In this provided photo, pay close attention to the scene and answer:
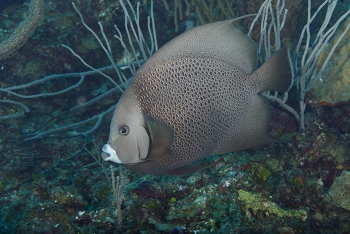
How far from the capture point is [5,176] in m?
3.73

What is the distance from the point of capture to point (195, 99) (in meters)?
1.97

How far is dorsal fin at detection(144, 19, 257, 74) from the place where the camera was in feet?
6.34

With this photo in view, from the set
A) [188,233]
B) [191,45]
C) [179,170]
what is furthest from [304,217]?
[191,45]

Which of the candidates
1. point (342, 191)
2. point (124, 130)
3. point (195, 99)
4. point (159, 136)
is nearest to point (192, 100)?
point (195, 99)

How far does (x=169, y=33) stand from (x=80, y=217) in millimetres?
4037

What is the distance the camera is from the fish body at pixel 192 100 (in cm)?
189

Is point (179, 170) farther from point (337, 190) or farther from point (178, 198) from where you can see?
point (337, 190)

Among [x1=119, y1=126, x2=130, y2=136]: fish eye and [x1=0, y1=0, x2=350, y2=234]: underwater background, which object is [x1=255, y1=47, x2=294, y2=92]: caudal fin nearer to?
[x1=0, y1=0, x2=350, y2=234]: underwater background

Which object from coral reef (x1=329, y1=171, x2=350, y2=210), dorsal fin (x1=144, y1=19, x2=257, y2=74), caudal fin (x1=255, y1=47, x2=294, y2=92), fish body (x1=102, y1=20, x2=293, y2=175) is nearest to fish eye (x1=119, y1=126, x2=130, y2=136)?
fish body (x1=102, y1=20, x2=293, y2=175)

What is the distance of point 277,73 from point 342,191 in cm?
133

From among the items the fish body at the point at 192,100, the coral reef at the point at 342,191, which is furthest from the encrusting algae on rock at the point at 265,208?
the fish body at the point at 192,100

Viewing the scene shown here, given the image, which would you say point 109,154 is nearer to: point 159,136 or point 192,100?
point 159,136

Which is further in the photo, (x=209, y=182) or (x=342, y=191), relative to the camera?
(x=209, y=182)

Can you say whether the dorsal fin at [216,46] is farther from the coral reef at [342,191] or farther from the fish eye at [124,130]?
the coral reef at [342,191]
